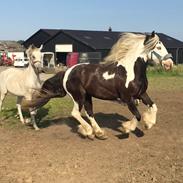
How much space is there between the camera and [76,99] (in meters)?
9.11

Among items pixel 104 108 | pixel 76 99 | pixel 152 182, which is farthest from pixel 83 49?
pixel 152 182

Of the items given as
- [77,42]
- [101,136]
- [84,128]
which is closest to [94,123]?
[84,128]

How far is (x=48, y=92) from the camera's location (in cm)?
979

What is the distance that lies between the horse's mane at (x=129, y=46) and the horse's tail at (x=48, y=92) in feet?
4.18

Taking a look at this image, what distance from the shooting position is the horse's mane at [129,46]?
8539 millimetres

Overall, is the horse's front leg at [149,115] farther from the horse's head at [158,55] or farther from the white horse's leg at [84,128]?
the white horse's leg at [84,128]

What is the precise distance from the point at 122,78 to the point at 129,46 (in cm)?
77

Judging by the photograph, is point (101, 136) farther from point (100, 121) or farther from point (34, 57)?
point (34, 57)

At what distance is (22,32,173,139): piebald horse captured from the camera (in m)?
8.47

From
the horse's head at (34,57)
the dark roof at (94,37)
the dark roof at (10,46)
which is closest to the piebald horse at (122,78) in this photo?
the horse's head at (34,57)

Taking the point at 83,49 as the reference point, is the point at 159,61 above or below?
above

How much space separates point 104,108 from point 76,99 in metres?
3.73

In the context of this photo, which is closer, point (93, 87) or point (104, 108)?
point (93, 87)

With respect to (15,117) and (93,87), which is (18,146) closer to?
(93,87)
